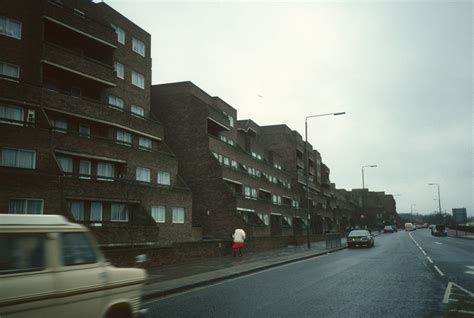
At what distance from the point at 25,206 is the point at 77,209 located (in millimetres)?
4781

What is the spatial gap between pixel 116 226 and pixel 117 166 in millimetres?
7105

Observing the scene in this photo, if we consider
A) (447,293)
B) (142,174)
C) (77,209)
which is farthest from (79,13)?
(447,293)

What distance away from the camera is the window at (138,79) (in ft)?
119

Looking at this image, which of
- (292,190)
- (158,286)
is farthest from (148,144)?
(292,190)

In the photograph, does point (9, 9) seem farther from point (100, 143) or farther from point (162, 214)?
point (162, 214)

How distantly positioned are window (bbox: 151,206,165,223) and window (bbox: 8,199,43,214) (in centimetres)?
1033

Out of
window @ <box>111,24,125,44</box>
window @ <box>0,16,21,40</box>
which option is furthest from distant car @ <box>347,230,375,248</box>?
window @ <box>0,16,21,40</box>

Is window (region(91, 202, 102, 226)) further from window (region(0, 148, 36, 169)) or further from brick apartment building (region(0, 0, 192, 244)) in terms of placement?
window (region(0, 148, 36, 169))

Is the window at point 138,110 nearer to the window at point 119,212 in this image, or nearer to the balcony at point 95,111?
the balcony at point 95,111

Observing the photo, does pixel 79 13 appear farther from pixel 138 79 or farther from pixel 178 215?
pixel 178 215

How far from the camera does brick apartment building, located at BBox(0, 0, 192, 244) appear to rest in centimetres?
2238

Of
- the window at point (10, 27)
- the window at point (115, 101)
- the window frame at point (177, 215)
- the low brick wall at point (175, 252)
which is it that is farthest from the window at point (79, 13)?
the low brick wall at point (175, 252)

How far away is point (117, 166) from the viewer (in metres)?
30.6

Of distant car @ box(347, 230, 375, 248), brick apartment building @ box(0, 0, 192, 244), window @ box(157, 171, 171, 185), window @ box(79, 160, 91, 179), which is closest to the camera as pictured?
brick apartment building @ box(0, 0, 192, 244)
